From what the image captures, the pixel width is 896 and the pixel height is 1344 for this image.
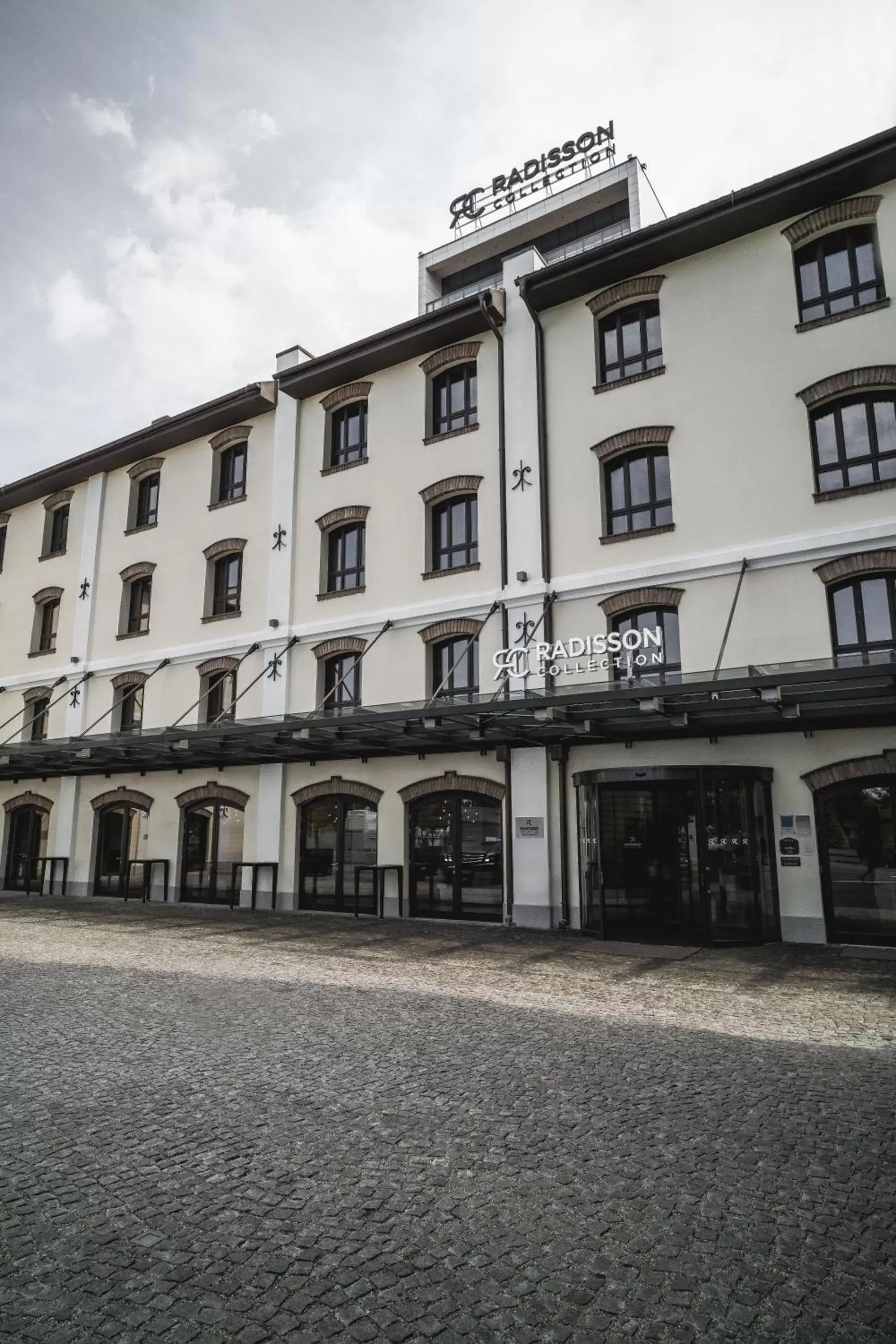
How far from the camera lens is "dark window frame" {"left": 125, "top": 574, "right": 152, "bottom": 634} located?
22.7 m

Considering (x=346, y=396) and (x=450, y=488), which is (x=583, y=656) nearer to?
(x=450, y=488)

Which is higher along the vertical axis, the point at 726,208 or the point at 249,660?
the point at 726,208

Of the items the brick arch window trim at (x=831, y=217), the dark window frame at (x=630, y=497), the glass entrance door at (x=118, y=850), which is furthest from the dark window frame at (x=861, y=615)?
the glass entrance door at (x=118, y=850)

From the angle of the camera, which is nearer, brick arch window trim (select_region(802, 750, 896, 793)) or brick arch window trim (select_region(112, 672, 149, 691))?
brick arch window trim (select_region(802, 750, 896, 793))

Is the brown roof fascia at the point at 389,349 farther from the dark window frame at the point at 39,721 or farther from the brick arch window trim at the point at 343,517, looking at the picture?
the dark window frame at the point at 39,721

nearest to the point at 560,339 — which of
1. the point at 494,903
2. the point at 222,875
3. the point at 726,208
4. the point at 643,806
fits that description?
the point at 726,208

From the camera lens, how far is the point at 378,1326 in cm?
332

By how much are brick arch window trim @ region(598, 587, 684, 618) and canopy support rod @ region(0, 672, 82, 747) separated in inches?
594

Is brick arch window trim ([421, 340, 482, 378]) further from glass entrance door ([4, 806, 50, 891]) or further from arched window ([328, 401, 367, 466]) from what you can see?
glass entrance door ([4, 806, 50, 891])

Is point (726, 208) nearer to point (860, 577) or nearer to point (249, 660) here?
point (860, 577)

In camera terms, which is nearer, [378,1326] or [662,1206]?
[378,1326]

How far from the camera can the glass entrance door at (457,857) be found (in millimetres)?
15805

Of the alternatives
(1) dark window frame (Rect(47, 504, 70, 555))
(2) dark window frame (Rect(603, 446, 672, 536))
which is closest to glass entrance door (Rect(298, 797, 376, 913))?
(2) dark window frame (Rect(603, 446, 672, 536))

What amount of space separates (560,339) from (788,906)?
11649 mm
